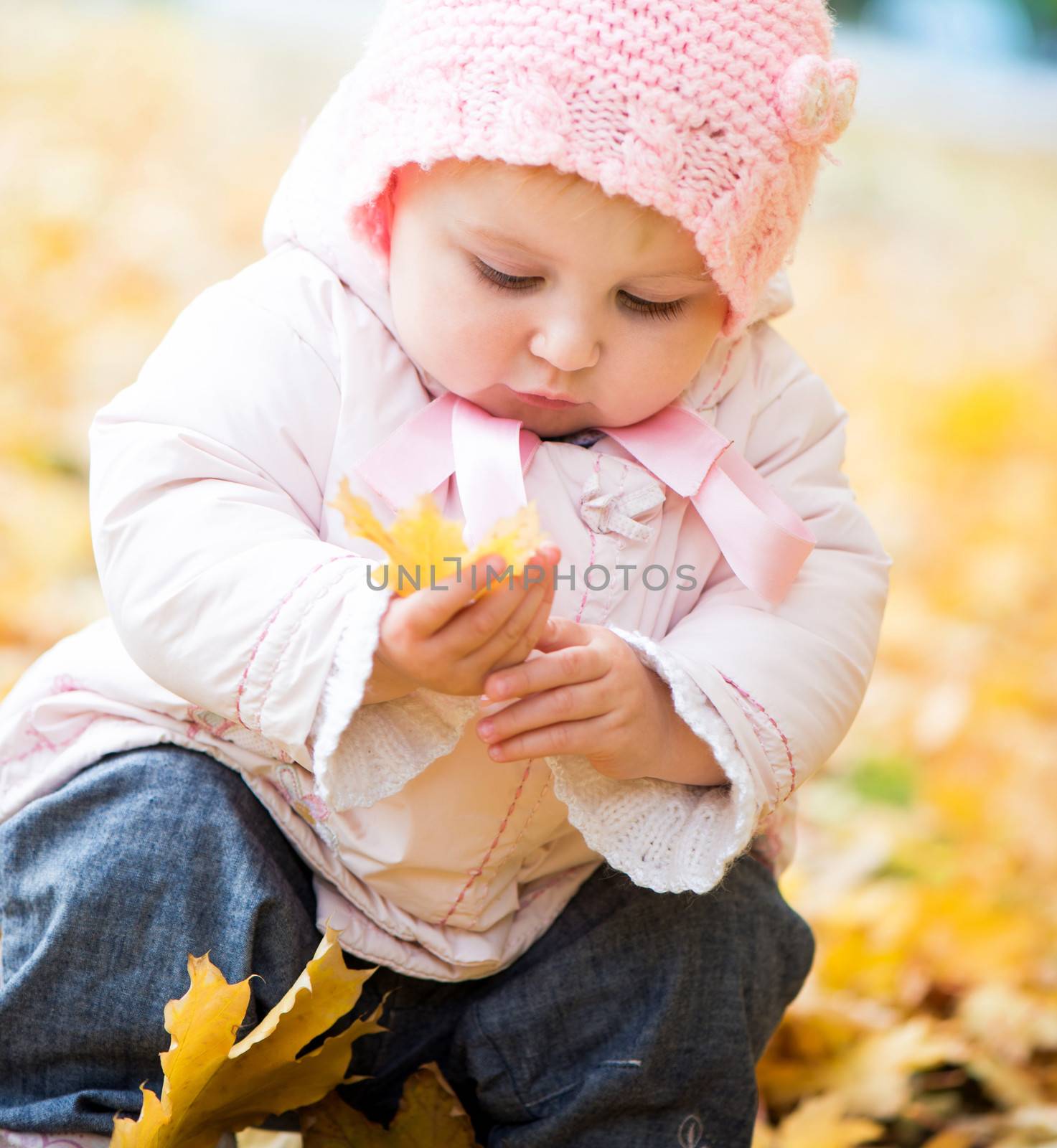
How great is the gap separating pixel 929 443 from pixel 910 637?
27.9 inches

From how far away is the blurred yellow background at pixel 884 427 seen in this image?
1.47 m

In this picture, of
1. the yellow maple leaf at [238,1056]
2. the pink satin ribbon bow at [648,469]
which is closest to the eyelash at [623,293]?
the pink satin ribbon bow at [648,469]

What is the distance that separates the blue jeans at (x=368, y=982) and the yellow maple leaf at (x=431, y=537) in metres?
0.34

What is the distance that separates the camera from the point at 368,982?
3.78 ft

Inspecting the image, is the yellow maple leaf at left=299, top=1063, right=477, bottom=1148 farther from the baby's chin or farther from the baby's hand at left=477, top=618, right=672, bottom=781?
the baby's chin

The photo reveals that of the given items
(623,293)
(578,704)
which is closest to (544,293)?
(623,293)

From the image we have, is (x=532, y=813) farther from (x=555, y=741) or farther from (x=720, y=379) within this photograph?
(x=720, y=379)

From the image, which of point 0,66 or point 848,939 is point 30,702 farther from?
point 0,66

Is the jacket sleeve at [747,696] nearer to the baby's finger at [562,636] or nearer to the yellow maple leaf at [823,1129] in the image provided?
the baby's finger at [562,636]

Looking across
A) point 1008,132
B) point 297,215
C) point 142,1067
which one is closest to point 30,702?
point 142,1067

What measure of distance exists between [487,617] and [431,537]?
0.24ft

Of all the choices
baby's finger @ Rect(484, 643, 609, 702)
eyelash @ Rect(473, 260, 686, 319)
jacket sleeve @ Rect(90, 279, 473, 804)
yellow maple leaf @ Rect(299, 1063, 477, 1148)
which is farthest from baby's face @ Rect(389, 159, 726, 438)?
yellow maple leaf @ Rect(299, 1063, 477, 1148)

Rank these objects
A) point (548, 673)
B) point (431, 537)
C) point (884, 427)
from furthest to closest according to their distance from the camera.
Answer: point (884, 427) < point (548, 673) < point (431, 537)

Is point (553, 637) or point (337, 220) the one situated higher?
point (337, 220)
